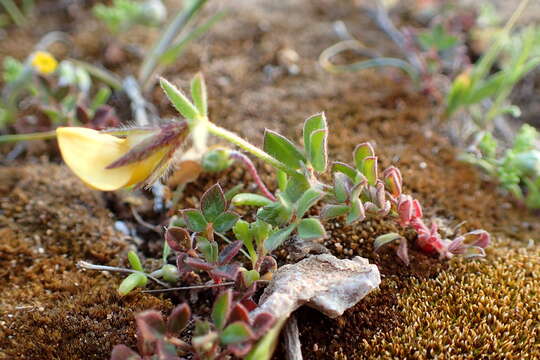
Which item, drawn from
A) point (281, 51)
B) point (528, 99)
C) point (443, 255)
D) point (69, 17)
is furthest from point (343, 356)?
point (69, 17)

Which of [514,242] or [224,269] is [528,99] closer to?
[514,242]

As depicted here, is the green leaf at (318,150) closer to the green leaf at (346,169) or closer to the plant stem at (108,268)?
the green leaf at (346,169)

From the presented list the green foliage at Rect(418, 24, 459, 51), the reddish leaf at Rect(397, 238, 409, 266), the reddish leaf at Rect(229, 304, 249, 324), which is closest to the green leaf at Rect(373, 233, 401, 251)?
the reddish leaf at Rect(397, 238, 409, 266)

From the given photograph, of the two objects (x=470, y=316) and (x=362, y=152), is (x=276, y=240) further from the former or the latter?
(x=470, y=316)

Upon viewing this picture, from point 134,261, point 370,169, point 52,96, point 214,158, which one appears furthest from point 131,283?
point 52,96

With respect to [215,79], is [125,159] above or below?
above

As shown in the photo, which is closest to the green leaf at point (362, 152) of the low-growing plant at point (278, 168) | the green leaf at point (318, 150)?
the low-growing plant at point (278, 168)
